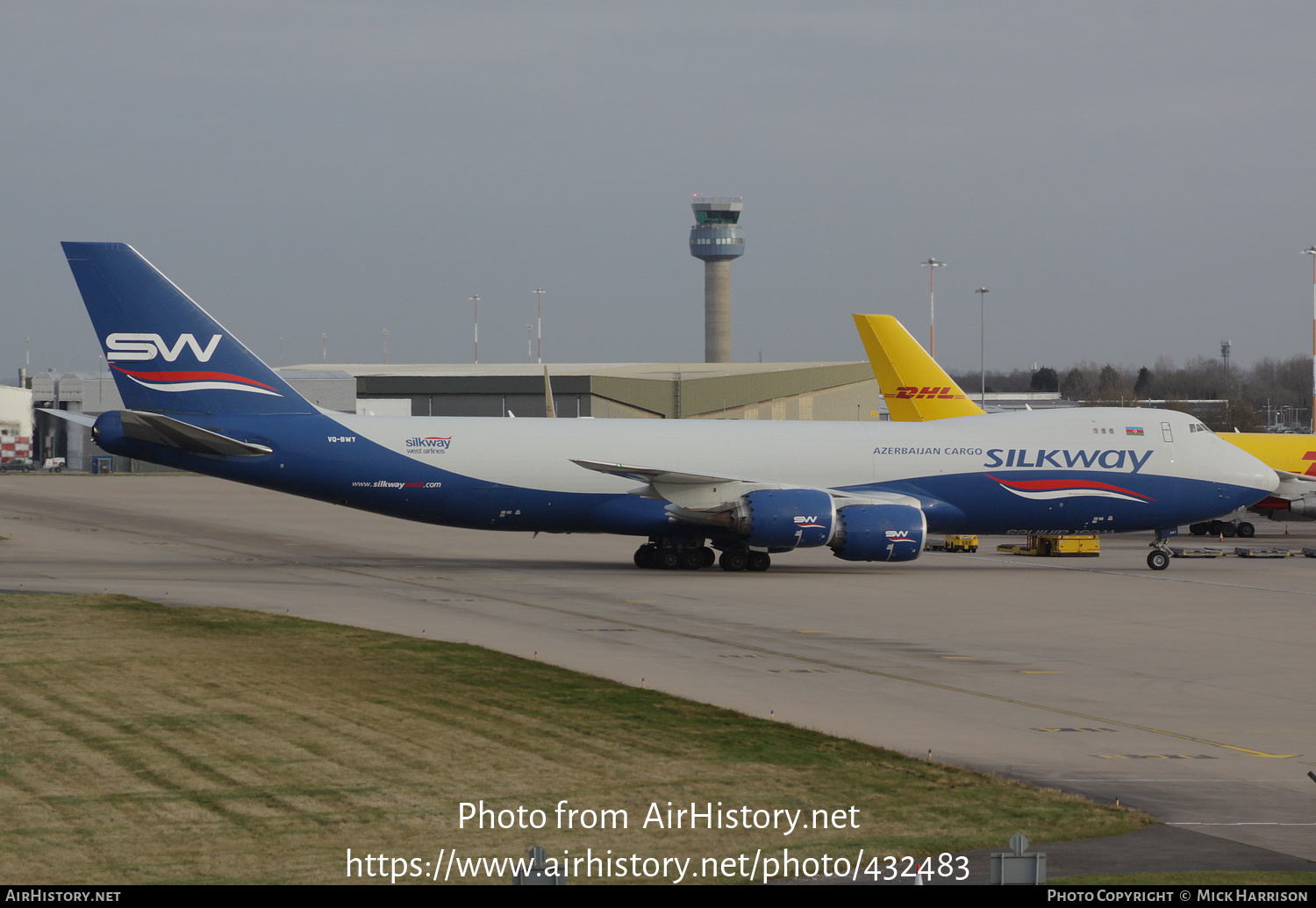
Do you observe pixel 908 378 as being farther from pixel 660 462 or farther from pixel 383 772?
pixel 383 772

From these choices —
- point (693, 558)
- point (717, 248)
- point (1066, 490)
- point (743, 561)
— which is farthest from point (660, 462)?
point (717, 248)

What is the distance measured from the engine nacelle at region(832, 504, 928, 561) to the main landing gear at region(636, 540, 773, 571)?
102 inches

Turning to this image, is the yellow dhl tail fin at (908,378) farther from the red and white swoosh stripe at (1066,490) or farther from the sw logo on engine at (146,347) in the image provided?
the sw logo on engine at (146,347)

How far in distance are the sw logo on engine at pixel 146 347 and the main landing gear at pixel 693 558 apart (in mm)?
12289

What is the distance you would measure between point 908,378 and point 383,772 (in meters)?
36.6

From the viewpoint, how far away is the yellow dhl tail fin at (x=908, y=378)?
153ft

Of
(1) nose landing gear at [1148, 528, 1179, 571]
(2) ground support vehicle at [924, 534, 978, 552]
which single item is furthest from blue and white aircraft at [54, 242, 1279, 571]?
(2) ground support vehicle at [924, 534, 978, 552]

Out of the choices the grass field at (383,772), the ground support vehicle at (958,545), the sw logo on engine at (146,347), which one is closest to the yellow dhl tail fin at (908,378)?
the ground support vehicle at (958,545)

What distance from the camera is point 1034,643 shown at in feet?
77.5

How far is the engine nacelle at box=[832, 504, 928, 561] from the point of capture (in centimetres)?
3362

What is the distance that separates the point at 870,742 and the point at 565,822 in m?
5.05

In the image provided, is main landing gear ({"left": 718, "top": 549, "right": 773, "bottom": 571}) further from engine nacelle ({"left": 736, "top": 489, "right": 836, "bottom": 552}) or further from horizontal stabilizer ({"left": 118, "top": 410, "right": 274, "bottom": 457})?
horizontal stabilizer ({"left": 118, "top": 410, "right": 274, "bottom": 457})
